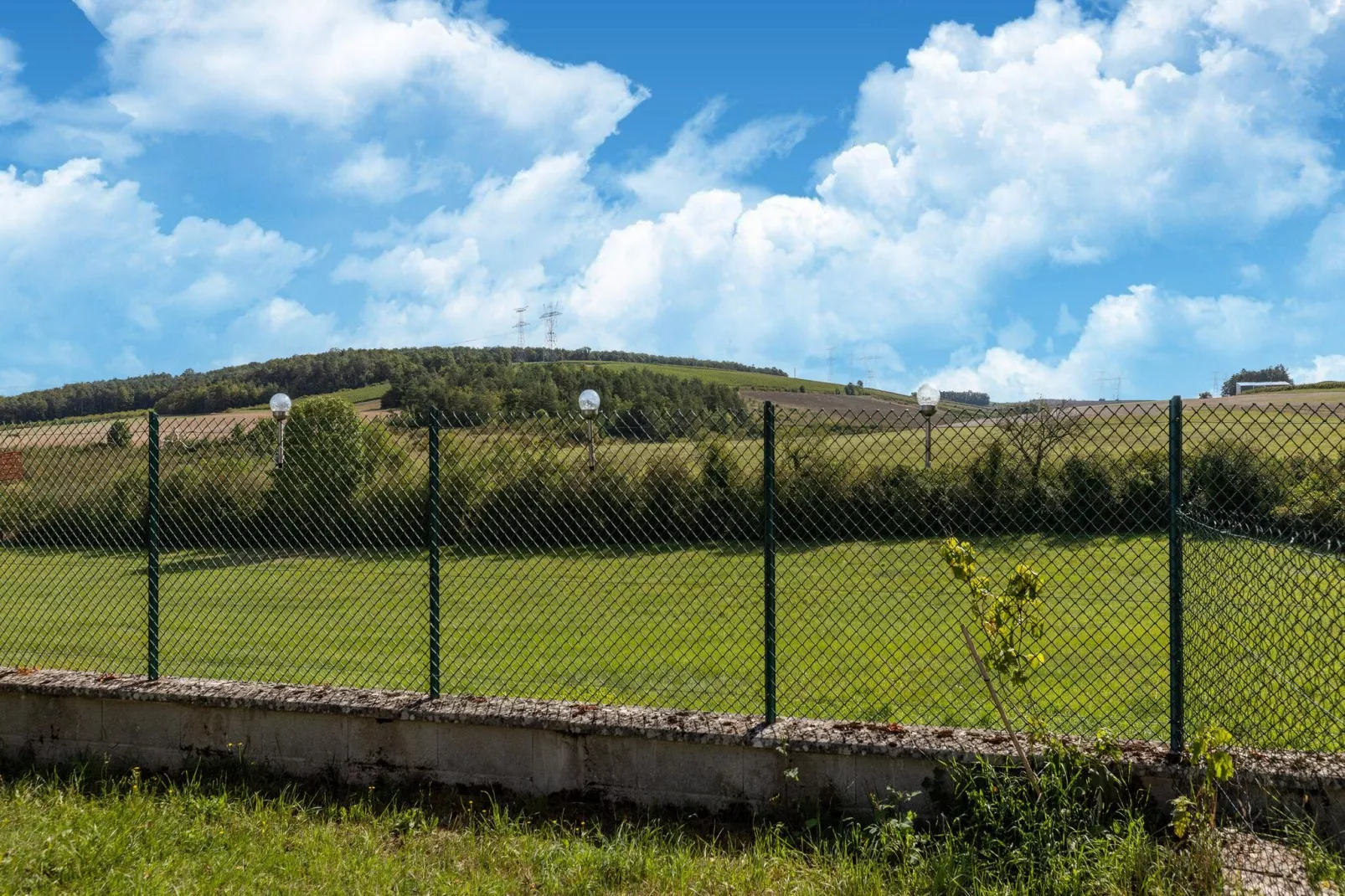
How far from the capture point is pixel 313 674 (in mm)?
7203

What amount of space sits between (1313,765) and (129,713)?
568cm

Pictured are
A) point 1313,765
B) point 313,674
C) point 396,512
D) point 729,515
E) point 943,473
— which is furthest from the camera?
point 396,512

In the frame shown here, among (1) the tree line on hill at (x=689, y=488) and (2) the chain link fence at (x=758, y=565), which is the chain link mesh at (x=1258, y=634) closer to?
(2) the chain link fence at (x=758, y=565)

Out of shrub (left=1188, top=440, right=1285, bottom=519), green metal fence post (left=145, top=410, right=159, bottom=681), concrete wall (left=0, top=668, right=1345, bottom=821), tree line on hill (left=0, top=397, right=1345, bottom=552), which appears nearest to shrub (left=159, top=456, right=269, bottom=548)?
tree line on hill (left=0, top=397, right=1345, bottom=552)

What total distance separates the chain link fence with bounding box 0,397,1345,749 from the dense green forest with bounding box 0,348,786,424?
16822 millimetres

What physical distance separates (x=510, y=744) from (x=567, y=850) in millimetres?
767

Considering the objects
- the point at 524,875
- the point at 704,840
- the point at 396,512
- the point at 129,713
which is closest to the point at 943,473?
the point at 704,840

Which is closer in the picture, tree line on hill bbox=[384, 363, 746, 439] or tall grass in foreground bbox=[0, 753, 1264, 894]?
tall grass in foreground bbox=[0, 753, 1264, 894]

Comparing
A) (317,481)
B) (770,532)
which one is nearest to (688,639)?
(770,532)

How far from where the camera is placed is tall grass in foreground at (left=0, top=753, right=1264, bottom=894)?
361 cm

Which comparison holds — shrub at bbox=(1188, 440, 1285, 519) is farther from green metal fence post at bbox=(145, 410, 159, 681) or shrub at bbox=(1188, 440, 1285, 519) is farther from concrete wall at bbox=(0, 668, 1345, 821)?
green metal fence post at bbox=(145, 410, 159, 681)

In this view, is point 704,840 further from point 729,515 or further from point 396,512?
point 396,512

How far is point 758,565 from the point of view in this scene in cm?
1186

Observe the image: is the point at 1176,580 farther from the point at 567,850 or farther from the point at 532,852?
the point at 532,852
